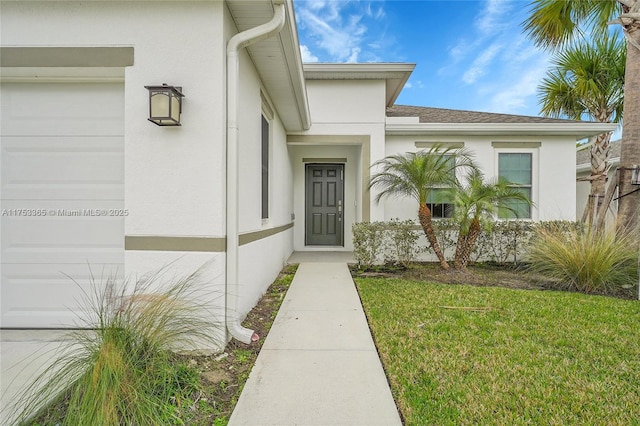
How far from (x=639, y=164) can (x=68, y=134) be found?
28.3 ft

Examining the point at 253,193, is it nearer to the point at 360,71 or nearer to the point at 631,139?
the point at 360,71

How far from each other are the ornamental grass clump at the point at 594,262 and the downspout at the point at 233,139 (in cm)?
494

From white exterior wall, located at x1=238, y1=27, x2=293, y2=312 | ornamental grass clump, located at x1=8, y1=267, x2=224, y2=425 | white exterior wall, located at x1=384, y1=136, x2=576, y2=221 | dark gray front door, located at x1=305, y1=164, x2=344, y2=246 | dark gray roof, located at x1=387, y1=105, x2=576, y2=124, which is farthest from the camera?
dark gray front door, located at x1=305, y1=164, x2=344, y2=246

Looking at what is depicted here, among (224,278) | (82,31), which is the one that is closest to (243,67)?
(82,31)

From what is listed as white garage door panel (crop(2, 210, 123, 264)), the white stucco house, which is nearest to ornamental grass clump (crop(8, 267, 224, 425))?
the white stucco house

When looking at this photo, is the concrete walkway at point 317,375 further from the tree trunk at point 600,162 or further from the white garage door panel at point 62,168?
the tree trunk at point 600,162

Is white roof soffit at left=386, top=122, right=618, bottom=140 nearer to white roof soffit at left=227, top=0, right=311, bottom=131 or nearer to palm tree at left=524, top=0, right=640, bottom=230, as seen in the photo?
palm tree at left=524, top=0, right=640, bottom=230

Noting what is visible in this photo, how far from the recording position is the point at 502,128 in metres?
6.84

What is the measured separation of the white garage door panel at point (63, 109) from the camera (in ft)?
9.27

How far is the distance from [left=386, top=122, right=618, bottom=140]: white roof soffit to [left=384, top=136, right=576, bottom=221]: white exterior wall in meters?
0.16

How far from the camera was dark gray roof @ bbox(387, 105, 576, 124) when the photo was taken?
7.61 meters

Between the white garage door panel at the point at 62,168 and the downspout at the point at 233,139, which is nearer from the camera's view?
the downspout at the point at 233,139

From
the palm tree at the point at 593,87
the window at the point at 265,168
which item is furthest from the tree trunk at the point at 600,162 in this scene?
the window at the point at 265,168

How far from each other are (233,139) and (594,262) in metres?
5.33
